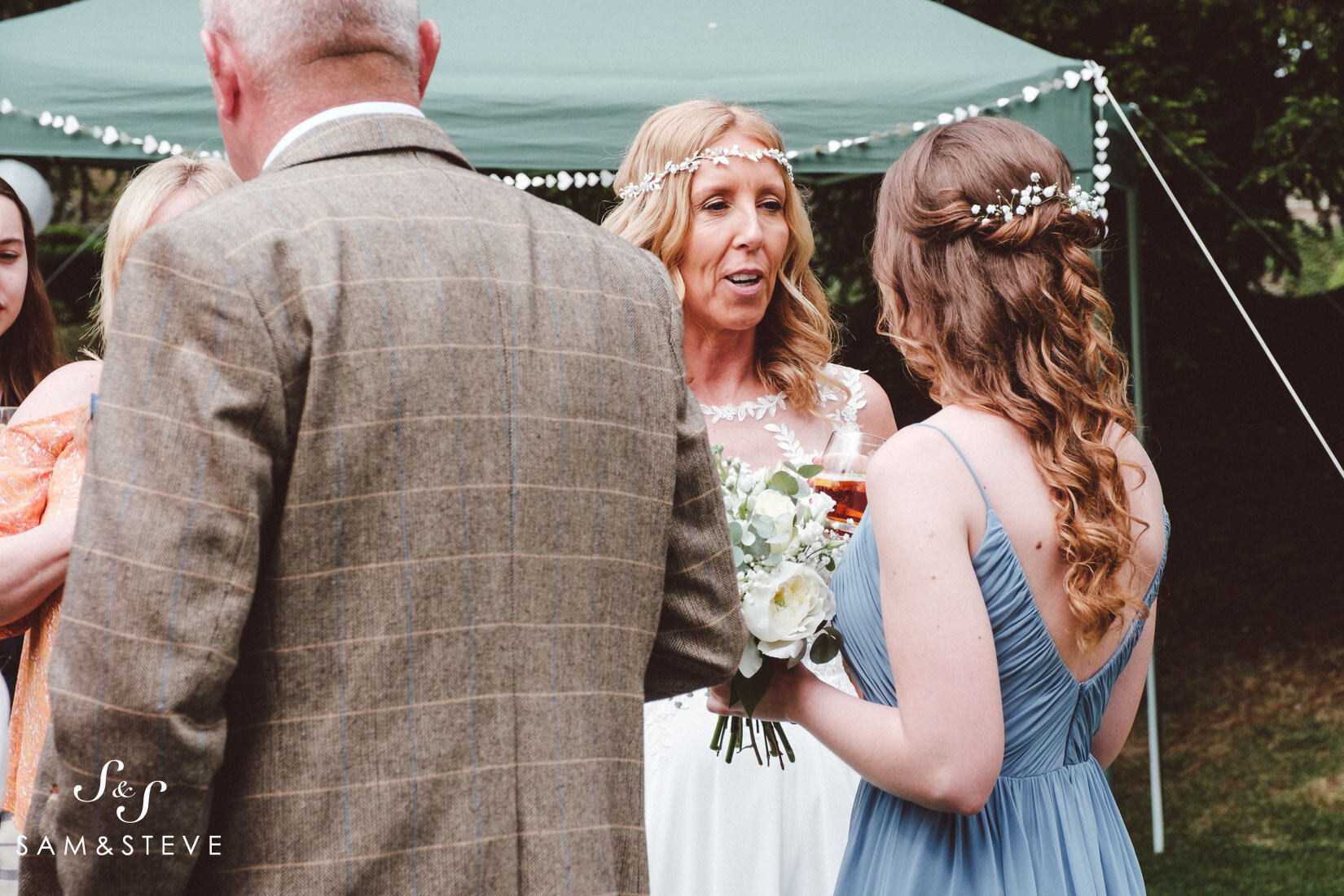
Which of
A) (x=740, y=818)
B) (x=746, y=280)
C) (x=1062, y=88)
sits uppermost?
(x=1062, y=88)

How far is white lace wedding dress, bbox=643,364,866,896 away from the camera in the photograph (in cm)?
279

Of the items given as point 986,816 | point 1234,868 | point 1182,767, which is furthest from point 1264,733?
point 986,816

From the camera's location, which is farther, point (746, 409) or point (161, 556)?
point (746, 409)

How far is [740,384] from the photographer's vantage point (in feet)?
11.4

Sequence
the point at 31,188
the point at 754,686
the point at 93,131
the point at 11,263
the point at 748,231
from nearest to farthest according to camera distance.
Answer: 1. the point at 754,686
2. the point at 11,263
3. the point at 748,231
4. the point at 93,131
5. the point at 31,188

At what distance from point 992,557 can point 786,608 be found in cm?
35

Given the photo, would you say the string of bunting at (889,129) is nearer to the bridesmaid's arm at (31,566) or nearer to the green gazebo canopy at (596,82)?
the green gazebo canopy at (596,82)

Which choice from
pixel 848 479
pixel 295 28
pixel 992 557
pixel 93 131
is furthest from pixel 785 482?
→ pixel 93 131

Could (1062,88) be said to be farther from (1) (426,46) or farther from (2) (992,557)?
(1) (426,46)

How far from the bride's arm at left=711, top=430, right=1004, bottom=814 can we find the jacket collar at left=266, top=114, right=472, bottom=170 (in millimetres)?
816

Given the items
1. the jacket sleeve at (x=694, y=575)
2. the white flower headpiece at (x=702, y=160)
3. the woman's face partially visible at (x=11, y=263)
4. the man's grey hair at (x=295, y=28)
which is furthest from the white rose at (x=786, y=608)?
the woman's face partially visible at (x=11, y=263)

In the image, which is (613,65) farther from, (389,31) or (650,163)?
(389,31)

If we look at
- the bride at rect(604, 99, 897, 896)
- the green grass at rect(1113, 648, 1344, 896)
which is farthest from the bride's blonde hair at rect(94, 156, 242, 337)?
the green grass at rect(1113, 648, 1344, 896)

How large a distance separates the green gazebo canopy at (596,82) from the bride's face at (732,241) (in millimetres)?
1256
